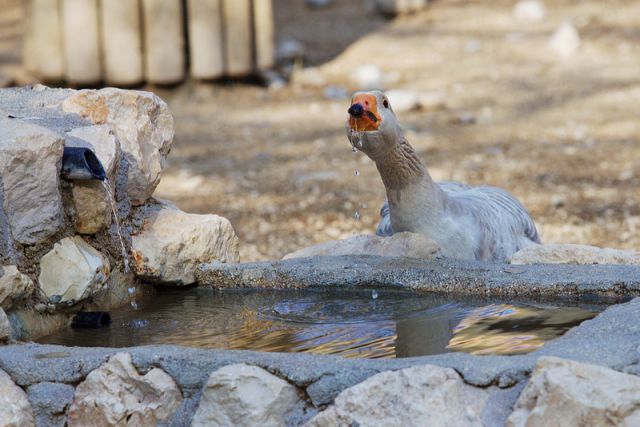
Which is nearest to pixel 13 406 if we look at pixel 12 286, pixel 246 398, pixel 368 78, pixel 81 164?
pixel 12 286

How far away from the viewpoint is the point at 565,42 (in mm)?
10406

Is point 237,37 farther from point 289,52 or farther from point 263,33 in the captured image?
point 289,52

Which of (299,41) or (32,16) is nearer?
(32,16)

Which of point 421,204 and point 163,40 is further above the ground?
point 163,40

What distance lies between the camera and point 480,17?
1167cm

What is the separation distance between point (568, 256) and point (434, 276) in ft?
3.02

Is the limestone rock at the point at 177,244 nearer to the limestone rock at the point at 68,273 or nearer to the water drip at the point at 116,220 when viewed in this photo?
the water drip at the point at 116,220

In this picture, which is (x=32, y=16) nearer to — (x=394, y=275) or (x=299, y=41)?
(x=299, y=41)

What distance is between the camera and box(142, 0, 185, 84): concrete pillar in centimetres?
938

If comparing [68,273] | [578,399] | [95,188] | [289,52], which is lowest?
[578,399]

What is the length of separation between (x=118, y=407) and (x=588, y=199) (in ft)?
16.0

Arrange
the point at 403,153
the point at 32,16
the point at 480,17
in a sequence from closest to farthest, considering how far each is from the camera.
Result: the point at 403,153 < the point at 32,16 < the point at 480,17

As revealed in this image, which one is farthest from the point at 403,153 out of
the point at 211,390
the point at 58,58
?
the point at 58,58

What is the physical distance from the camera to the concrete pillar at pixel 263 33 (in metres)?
9.78
